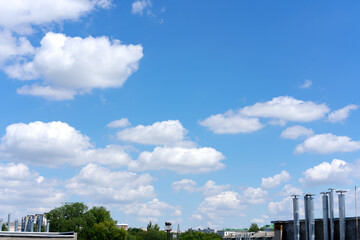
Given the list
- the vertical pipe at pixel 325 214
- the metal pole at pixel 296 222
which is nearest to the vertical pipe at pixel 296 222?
the metal pole at pixel 296 222

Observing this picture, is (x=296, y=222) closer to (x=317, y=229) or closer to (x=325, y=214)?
(x=317, y=229)

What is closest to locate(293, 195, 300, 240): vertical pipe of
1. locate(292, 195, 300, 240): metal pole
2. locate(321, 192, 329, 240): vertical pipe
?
locate(292, 195, 300, 240): metal pole

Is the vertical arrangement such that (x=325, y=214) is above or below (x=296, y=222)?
above

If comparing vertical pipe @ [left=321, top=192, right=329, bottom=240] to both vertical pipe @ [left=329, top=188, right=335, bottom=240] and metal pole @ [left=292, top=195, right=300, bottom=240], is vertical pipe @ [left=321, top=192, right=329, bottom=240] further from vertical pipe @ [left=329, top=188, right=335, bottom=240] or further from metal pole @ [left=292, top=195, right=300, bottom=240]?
metal pole @ [left=292, top=195, right=300, bottom=240]

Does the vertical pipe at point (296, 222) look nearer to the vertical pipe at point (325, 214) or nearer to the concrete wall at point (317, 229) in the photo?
the concrete wall at point (317, 229)

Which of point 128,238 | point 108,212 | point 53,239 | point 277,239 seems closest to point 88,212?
point 108,212

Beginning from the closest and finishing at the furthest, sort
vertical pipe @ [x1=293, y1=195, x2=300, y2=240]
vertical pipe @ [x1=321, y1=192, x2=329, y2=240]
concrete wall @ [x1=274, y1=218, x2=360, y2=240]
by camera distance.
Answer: concrete wall @ [x1=274, y1=218, x2=360, y2=240] → vertical pipe @ [x1=321, y1=192, x2=329, y2=240] → vertical pipe @ [x1=293, y1=195, x2=300, y2=240]

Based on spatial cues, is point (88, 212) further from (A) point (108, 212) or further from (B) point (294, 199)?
(B) point (294, 199)

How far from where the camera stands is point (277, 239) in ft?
104

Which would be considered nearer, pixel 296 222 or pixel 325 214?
pixel 325 214

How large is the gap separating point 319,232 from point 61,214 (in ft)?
249

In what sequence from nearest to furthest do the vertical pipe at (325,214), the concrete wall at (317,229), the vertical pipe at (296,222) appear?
1. the concrete wall at (317,229)
2. the vertical pipe at (325,214)
3. the vertical pipe at (296,222)

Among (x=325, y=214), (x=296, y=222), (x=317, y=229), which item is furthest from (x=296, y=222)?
(x=325, y=214)

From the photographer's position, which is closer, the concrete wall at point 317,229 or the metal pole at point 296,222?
the concrete wall at point 317,229
